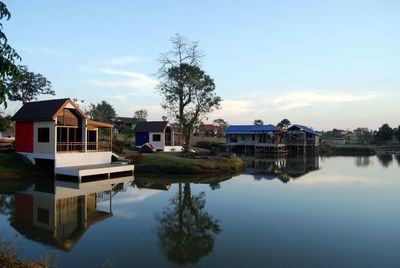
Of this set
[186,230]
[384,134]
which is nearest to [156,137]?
[186,230]

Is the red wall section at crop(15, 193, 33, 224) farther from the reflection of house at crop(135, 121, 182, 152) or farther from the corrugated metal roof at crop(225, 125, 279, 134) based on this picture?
the corrugated metal roof at crop(225, 125, 279, 134)

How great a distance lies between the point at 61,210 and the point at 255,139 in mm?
41676

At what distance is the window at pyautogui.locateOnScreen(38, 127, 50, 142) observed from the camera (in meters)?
22.3

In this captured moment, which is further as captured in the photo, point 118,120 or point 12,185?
point 118,120

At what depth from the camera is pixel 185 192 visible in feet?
62.9

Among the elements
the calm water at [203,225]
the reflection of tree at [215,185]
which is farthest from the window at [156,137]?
the calm water at [203,225]

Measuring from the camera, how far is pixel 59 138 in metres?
22.7

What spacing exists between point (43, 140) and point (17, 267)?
17766 millimetres

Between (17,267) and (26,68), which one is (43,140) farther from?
(26,68)

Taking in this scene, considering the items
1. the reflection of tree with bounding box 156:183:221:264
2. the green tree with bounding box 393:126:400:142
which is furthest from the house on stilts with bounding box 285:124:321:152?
the reflection of tree with bounding box 156:183:221:264

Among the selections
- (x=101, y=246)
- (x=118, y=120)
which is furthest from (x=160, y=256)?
(x=118, y=120)

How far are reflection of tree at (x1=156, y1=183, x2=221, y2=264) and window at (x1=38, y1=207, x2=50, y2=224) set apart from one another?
12.9 feet

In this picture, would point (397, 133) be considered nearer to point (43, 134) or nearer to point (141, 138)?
point (141, 138)

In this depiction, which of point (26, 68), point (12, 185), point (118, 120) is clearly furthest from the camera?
point (118, 120)
